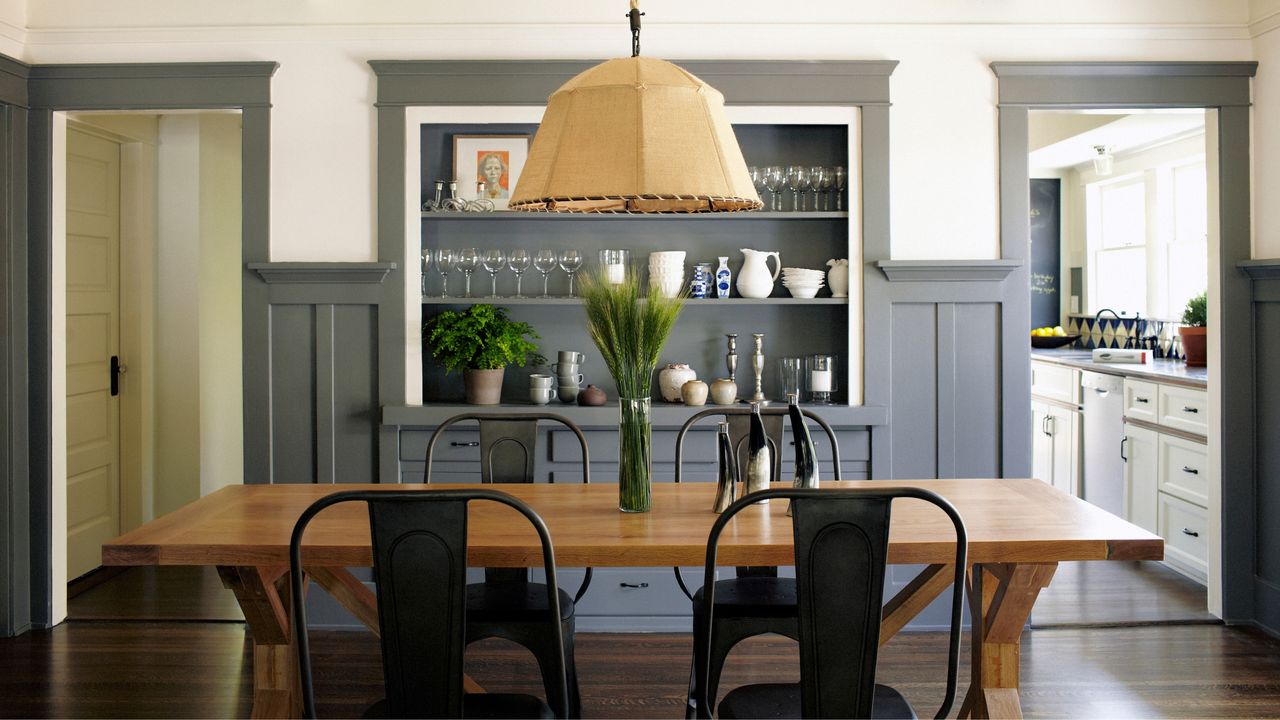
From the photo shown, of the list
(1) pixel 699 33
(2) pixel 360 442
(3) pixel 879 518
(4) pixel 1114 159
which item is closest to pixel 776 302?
(1) pixel 699 33

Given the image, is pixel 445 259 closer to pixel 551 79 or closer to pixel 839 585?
pixel 551 79

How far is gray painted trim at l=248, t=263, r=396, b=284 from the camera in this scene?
3879 millimetres

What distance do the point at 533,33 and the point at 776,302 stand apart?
4.77 ft

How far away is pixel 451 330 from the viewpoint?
3.90 metres

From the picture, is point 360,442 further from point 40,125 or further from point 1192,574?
point 1192,574

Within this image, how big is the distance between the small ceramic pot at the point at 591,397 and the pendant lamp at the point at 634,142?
2.05 m

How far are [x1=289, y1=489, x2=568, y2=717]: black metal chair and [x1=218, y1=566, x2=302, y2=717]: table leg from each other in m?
0.56

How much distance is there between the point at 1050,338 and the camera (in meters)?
6.46

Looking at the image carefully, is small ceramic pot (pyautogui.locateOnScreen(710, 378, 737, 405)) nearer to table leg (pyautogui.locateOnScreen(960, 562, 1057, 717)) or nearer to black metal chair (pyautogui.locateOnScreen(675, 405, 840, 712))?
black metal chair (pyautogui.locateOnScreen(675, 405, 840, 712))

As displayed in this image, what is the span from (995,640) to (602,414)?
182cm

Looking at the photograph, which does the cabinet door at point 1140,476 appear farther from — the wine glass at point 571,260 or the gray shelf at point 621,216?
the wine glass at point 571,260

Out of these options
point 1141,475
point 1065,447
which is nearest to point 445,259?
point 1141,475

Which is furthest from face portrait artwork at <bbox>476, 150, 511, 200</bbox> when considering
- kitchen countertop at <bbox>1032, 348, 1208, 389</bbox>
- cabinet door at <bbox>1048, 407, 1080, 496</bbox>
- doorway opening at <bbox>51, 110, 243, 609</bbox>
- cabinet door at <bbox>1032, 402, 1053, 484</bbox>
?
cabinet door at <bbox>1032, 402, 1053, 484</bbox>

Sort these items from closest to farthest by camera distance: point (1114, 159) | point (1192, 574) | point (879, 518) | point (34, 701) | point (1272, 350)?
point (879, 518) < point (34, 701) < point (1272, 350) < point (1192, 574) < point (1114, 159)
